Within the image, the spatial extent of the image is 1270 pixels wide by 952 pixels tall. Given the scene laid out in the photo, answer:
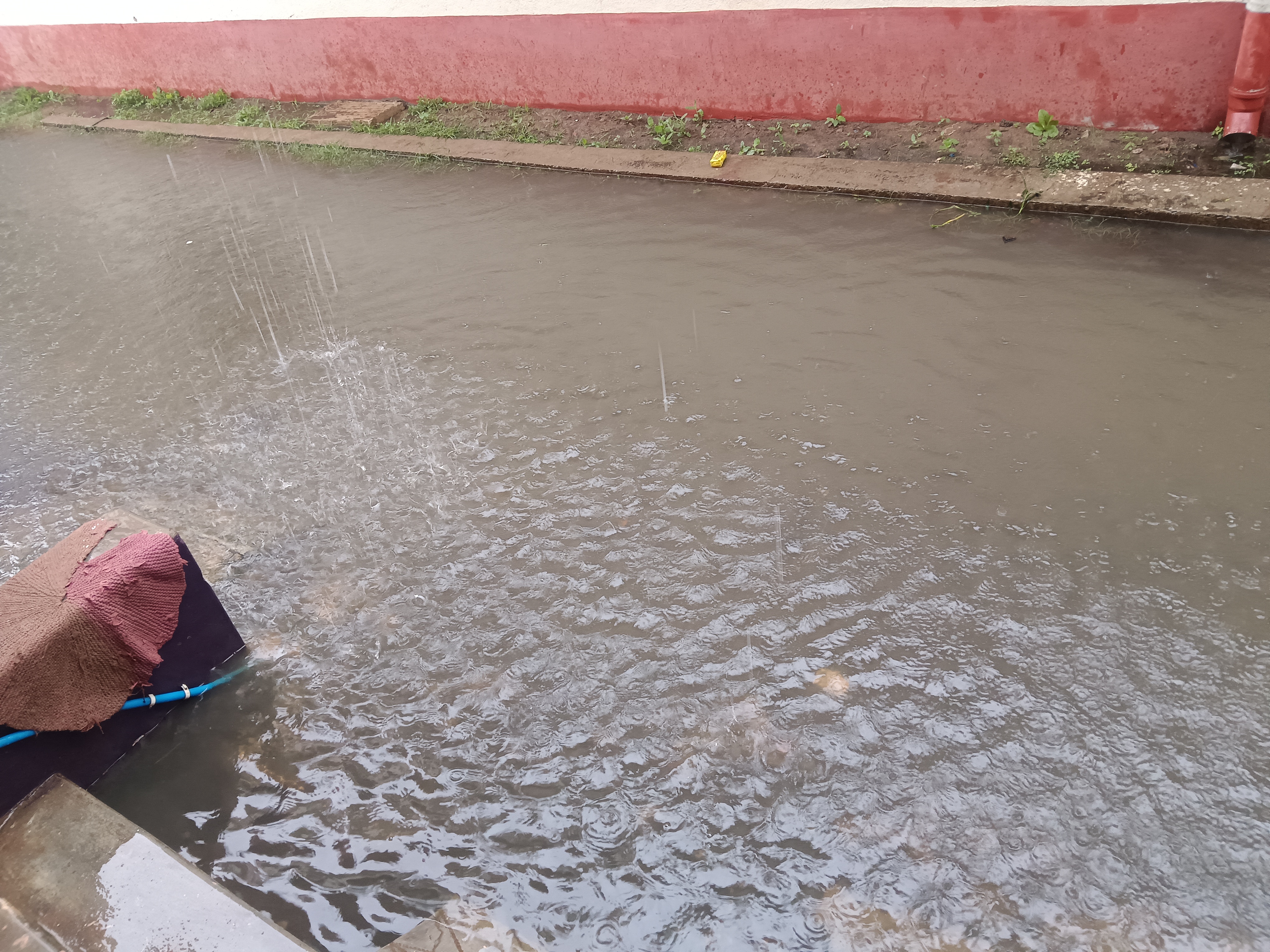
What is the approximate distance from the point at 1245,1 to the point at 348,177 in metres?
8.34

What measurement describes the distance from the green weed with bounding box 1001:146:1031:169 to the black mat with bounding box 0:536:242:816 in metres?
6.76

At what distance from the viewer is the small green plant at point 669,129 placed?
8688 millimetres

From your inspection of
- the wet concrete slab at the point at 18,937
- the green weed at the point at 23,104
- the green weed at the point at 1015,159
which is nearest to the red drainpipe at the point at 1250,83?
the green weed at the point at 1015,159

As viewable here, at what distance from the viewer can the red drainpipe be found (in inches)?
236

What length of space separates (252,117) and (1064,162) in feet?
33.8

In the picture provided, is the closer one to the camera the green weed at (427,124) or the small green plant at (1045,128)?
the small green plant at (1045,128)

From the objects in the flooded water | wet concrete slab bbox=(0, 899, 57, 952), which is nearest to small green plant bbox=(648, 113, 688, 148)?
the flooded water

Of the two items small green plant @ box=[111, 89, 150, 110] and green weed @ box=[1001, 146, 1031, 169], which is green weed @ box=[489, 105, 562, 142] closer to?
green weed @ box=[1001, 146, 1031, 169]

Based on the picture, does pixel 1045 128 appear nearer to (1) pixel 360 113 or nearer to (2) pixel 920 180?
(2) pixel 920 180

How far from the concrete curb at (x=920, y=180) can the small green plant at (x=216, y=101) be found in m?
3.15

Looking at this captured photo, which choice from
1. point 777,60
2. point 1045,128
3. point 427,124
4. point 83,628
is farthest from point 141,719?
point 427,124

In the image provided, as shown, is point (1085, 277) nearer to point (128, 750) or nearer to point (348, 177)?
point (128, 750)

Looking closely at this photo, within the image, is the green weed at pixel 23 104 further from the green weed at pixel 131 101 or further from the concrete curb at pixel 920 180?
the concrete curb at pixel 920 180

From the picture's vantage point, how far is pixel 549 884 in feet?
10.3
